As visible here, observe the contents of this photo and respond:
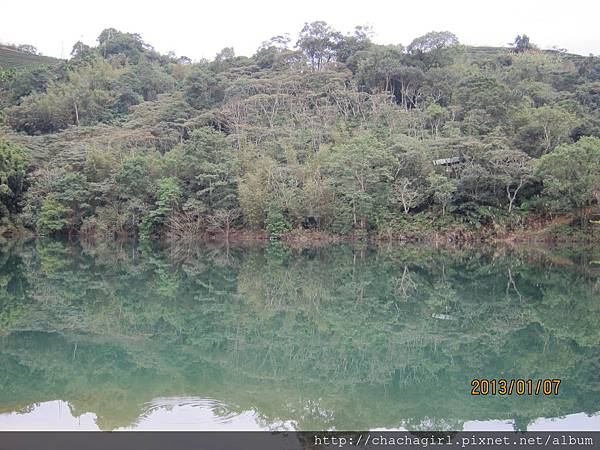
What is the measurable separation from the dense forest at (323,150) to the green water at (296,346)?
9331mm

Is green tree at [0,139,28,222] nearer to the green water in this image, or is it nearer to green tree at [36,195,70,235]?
green tree at [36,195,70,235]

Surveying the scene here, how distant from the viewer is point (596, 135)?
100.0ft

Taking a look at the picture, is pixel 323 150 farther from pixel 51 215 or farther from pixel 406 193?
pixel 51 215

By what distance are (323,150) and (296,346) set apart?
2273 cm

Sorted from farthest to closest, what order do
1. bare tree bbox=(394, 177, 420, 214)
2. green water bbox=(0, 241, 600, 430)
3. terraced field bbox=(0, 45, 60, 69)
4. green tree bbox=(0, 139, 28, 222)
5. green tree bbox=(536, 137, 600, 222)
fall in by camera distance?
terraced field bbox=(0, 45, 60, 69) < green tree bbox=(0, 139, 28, 222) < bare tree bbox=(394, 177, 420, 214) < green tree bbox=(536, 137, 600, 222) < green water bbox=(0, 241, 600, 430)

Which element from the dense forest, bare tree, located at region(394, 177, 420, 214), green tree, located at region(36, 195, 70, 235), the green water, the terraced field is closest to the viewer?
the green water

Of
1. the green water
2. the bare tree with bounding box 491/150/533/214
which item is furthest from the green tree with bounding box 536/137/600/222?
the green water

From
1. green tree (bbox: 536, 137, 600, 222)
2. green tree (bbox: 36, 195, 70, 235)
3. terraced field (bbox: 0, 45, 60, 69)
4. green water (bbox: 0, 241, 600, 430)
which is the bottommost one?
green tree (bbox: 36, 195, 70, 235)

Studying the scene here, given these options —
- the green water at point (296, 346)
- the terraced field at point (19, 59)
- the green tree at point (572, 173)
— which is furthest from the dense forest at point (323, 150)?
the terraced field at point (19, 59)

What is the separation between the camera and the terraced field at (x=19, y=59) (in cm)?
6869

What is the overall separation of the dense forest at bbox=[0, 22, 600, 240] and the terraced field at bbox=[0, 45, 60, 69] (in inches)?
998

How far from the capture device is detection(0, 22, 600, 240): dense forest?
2803 centimetres

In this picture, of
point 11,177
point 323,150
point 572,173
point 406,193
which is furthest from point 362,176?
point 11,177

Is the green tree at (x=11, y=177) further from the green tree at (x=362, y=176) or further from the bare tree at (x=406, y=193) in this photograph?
the bare tree at (x=406, y=193)
